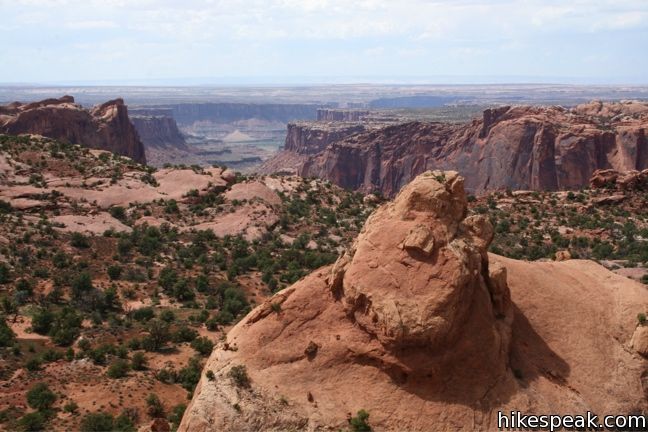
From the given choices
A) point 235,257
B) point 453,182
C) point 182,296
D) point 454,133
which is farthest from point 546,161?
point 453,182

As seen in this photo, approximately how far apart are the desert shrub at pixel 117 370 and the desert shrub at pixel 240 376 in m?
13.2

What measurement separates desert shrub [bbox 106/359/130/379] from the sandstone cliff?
11.9 metres

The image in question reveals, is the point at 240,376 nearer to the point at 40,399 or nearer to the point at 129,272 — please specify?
the point at 40,399

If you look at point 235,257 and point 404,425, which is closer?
point 404,425

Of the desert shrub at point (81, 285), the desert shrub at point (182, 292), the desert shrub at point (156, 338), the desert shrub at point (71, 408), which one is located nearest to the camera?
the desert shrub at point (71, 408)

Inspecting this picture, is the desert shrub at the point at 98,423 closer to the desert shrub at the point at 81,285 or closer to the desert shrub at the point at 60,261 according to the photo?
the desert shrub at the point at 81,285

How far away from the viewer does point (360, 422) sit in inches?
678

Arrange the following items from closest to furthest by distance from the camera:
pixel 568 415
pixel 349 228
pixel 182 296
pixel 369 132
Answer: pixel 568 415
pixel 182 296
pixel 349 228
pixel 369 132

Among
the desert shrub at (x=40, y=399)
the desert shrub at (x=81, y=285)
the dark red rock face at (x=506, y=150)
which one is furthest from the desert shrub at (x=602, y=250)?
the dark red rock face at (x=506, y=150)

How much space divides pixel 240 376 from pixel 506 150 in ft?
339

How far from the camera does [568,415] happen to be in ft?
60.6

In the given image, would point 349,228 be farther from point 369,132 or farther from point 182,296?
point 369,132

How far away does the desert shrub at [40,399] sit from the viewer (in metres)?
25.9

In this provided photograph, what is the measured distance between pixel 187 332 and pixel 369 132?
400ft
